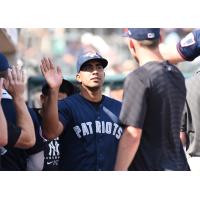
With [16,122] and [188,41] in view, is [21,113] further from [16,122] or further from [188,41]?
[188,41]

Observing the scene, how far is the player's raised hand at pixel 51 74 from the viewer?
351 centimetres

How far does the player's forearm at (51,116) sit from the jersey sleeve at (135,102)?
55cm

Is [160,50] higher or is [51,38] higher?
[51,38]

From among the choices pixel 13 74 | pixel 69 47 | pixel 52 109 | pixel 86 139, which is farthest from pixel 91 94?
pixel 69 47

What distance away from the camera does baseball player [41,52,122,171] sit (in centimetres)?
352

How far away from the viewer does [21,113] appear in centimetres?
321

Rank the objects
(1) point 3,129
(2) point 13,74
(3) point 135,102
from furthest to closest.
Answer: (2) point 13,74
(3) point 135,102
(1) point 3,129

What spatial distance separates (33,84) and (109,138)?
7.92 metres

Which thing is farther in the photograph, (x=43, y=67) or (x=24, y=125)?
(x=43, y=67)

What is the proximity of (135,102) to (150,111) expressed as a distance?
0.42 ft
